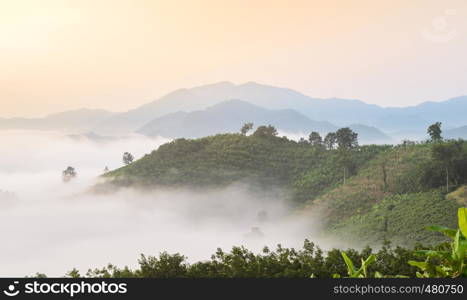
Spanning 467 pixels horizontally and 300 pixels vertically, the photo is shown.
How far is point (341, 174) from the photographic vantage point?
201ft

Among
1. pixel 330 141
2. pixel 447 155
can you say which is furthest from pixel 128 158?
pixel 447 155

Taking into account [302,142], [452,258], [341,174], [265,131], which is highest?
[265,131]

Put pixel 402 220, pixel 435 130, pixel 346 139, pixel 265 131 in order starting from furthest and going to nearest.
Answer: pixel 265 131 → pixel 346 139 → pixel 435 130 → pixel 402 220

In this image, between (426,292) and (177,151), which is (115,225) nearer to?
(177,151)

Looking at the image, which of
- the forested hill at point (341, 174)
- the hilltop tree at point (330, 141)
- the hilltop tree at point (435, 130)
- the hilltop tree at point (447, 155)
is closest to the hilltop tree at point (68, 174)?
the forested hill at point (341, 174)

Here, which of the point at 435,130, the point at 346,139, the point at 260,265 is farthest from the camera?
the point at 346,139

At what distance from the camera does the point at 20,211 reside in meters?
103

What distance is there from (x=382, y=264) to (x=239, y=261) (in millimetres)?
4181

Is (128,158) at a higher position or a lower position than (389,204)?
higher

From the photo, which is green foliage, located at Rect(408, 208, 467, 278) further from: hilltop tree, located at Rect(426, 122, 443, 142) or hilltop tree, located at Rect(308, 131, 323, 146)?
hilltop tree, located at Rect(308, 131, 323, 146)

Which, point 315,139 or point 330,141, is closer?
point 330,141

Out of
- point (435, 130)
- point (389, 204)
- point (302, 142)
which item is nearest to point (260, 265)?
point (389, 204)

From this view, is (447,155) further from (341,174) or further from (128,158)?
(128,158)

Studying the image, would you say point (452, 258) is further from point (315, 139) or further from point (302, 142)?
point (302, 142)
